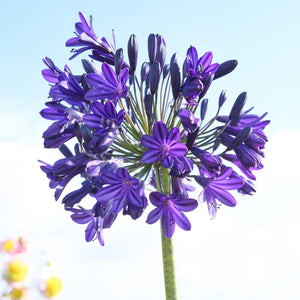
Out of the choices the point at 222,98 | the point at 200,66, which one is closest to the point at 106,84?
the point at 200,66

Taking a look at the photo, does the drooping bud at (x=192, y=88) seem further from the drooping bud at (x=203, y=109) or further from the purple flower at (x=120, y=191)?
the purple flower at (x=120, y=191)

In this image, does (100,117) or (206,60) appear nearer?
(100,117)

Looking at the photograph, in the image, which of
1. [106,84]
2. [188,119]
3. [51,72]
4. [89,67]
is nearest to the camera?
[188,119]

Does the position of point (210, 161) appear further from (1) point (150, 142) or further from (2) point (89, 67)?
(2) point (89, 67)

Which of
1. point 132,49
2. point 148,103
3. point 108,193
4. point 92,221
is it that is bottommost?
point 92,221
